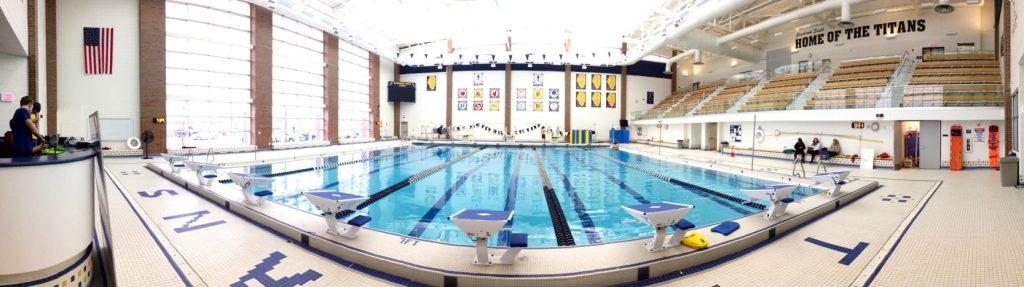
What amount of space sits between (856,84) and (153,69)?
24515mm

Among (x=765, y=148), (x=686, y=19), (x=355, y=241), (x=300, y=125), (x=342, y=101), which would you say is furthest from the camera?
(x=342, y=101)

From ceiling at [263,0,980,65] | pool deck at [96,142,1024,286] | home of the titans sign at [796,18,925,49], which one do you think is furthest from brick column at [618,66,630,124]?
pool deck at [96,142,1024,286]

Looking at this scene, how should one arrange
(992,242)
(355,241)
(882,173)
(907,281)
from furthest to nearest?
(882,173), (992,242), (355,241), (907,281)

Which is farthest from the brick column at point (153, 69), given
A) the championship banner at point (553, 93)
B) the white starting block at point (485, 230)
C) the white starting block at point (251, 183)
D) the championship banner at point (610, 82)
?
the championship banner at point (610, 82)

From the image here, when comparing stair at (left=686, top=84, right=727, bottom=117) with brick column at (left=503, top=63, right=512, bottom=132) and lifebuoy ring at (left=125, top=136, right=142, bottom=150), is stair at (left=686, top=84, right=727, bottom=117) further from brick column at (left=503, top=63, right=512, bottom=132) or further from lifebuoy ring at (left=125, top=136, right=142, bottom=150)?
lifebuoy ring at (left=125, top=136, right=142, bottom=150)

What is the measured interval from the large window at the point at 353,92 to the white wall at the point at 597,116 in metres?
13.3

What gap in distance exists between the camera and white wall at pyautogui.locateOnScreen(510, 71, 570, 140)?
81.8 feet

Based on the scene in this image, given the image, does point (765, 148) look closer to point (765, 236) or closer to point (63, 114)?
point (765, 236)

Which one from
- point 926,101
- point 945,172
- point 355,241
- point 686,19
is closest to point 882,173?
point 945,172

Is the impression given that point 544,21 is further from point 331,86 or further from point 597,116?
point 331,86

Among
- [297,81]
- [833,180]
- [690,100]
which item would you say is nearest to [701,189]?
[833,180]

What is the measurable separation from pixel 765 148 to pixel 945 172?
16.9 feet

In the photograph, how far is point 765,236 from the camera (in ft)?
12.5

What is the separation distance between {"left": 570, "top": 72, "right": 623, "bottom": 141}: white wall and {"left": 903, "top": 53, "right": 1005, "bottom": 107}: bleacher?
14245 millimetres
